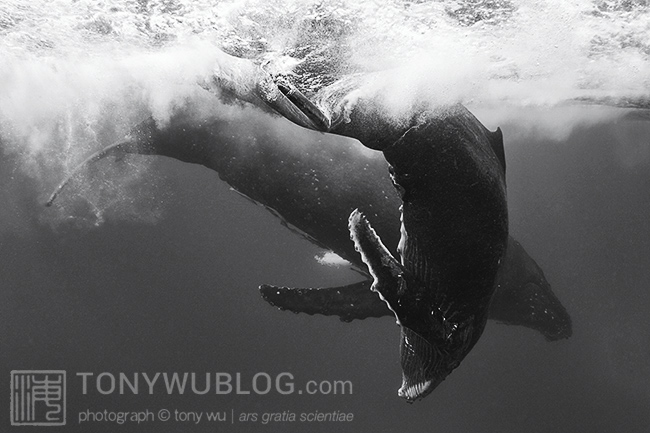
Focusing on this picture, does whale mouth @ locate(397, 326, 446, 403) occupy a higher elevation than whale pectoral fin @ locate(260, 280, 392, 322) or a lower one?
higher

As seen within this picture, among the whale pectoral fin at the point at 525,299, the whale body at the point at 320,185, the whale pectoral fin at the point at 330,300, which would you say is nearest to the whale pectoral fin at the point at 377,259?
the whale pectoral fin at the point at 330,300

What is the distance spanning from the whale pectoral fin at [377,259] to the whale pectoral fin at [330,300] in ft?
9.19

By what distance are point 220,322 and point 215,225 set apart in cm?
790

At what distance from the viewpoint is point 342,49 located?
7.02m

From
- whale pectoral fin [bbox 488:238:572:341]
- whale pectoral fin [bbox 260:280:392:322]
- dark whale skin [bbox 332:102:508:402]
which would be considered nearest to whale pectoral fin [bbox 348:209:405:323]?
dark whale skin [bbox 332:102:508:402]

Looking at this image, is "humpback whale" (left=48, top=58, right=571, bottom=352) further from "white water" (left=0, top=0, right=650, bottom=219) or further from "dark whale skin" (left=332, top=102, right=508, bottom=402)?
"dark whale skin" (left=332, top=102, right=508, bottom=402)

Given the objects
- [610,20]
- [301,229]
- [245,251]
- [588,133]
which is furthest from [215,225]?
[610,20]

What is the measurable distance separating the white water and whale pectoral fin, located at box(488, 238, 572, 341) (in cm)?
314

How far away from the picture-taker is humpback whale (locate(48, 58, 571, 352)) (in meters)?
8.05

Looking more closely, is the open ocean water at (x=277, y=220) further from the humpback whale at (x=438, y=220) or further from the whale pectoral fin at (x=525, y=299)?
the whale pectoral fin at (x=525, y=299)

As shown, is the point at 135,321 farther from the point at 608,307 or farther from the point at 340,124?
the point at 340,124

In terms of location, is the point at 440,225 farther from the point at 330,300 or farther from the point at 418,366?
the point at 330,300

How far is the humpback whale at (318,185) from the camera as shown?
805cm

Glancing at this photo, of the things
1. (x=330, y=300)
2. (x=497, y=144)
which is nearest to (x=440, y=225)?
(x=497, y=144)
